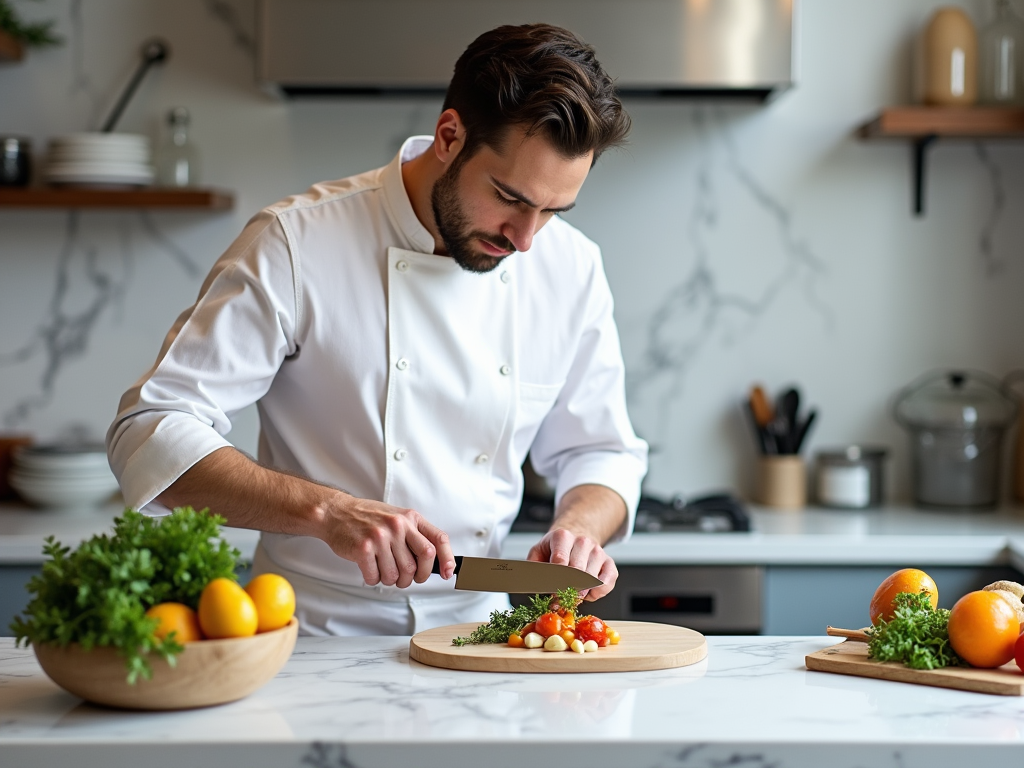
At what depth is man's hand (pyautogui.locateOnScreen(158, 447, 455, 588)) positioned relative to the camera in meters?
1.39

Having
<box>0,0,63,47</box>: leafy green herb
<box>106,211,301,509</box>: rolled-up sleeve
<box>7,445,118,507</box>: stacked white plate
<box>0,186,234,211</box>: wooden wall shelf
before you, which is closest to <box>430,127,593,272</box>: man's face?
<box>106,211,301,509</box>: rolled-up sleeve

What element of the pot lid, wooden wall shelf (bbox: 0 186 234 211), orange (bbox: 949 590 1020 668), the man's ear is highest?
wooden wall shelf (bbox: 0 186 234 211)

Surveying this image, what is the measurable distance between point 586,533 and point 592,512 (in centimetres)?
6

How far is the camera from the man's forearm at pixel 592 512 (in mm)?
1746

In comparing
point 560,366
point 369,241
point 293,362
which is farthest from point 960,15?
point 293,362

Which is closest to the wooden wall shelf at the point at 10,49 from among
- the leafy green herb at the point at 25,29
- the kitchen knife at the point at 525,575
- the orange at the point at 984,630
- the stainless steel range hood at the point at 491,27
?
the leafy green herb at the point at 25,29

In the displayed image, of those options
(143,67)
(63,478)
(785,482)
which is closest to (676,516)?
(785,482)

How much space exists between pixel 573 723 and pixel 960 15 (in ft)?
7.51

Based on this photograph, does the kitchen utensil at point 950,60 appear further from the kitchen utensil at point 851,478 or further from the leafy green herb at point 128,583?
the leafy green herb at point 128,583

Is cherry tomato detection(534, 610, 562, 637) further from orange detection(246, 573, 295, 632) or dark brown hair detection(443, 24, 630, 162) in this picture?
dark brown hair detection(443, 24, 630, 162)

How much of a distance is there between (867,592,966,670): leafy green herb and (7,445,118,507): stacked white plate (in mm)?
1828

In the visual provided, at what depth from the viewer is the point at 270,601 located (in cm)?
117

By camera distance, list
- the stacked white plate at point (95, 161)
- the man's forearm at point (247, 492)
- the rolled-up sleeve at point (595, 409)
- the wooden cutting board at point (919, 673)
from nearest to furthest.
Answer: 1. the wooden cutting board at point (919, 673)
2. the man's forearm at point (247, 492)
3. the rolled-up sleeve at point (595, 409)
4. the stacked white plate at point (95, 161)

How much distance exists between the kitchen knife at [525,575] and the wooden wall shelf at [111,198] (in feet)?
4.99
